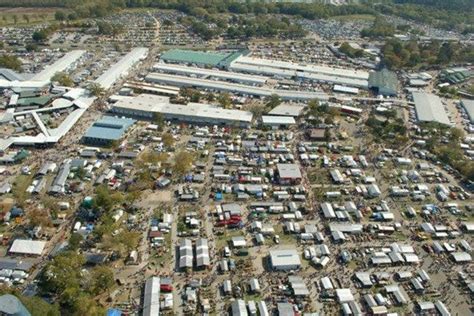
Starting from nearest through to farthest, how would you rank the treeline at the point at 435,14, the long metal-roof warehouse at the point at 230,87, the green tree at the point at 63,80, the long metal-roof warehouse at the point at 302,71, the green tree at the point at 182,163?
the green tree at the point at 182,163
the green tree at the point at 63,80
the long metal-roof warehouse at the point at 230,87
the long metal-roof warehouse at the point at 302,71
the treeline at the point at 435,14

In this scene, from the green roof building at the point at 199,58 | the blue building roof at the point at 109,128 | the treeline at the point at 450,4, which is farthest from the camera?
the treeline at the point at 450,4

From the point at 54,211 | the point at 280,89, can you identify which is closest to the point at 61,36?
the point at 280,89

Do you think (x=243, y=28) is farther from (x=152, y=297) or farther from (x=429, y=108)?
(x=152, y=297)

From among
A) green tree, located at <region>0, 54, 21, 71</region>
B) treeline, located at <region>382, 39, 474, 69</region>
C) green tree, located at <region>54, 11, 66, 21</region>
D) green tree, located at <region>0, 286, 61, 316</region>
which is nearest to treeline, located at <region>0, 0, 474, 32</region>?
green tree, located at <region>54, 11, 66, 21</region>

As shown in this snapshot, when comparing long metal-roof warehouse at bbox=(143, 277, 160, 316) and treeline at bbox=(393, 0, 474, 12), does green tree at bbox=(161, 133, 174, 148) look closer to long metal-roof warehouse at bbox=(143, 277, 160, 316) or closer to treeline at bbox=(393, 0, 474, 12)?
long metal-roof warehouse at bbox=(143, 277, 160, 316)

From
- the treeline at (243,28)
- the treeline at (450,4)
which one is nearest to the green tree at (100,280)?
the treeline at (243,28)

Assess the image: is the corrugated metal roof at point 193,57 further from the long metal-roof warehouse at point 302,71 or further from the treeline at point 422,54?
the treeline at point 422,54
